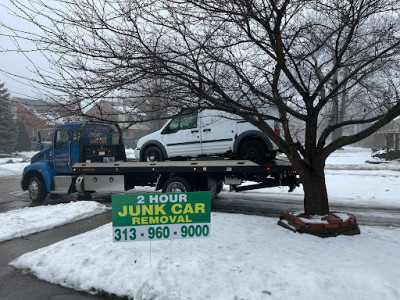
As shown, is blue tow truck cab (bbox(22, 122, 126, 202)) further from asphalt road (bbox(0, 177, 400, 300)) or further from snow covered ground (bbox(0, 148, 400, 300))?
snow covered ground (bbox(0, 148, 400, 300))

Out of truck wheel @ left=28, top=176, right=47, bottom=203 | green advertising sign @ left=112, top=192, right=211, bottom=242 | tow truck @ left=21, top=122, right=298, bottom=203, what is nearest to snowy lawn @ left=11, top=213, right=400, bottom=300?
green advertising sign @ left=112, top=192, right=211, bottom=242

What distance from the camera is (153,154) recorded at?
8938mm

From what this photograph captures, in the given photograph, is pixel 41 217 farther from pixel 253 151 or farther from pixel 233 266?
pixel 253 151

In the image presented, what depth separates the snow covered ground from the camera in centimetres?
352

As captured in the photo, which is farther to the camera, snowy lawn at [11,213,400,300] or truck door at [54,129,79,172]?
truck door at [54,129,79,172]

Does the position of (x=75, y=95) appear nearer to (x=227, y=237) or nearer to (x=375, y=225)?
(x=227, y=237)

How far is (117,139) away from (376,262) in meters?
8.04

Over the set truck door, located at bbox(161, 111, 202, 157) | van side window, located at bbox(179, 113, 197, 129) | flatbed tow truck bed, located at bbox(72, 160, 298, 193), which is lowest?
flatbed tow truck bed, located at bbox(72, 160, 298, 193)

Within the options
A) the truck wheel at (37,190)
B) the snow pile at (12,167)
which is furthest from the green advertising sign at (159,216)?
the snow pile at (12,167)

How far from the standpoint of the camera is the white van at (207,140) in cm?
754

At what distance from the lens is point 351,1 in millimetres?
4797

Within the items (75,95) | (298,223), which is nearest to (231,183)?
(298,223)

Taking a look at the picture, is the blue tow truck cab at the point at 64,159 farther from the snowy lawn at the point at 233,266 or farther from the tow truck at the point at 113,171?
the snowy lawn at the point at 233,266

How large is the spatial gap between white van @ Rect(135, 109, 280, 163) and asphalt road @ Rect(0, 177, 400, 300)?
1694 millimetres
